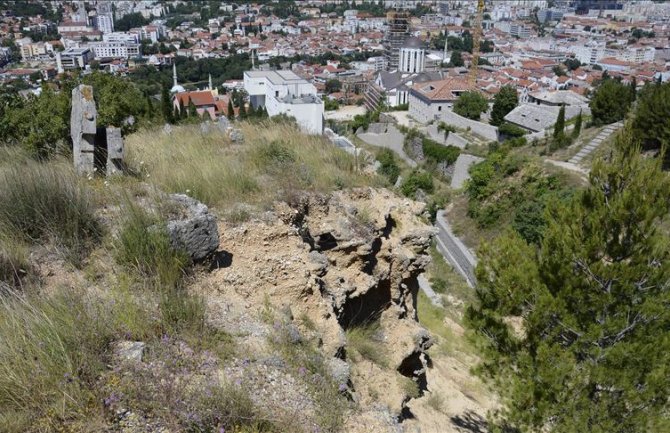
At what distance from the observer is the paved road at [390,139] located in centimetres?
3276

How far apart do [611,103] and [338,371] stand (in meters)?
26.3

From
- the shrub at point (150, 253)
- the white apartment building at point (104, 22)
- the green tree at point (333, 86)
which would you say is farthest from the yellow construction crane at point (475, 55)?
the white apartment building at point (104, 22)

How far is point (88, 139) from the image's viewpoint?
18.0 ft

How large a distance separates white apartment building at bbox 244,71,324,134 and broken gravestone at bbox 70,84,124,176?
76.4 feet

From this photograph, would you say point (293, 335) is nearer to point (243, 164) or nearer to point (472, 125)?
point (243, 164)

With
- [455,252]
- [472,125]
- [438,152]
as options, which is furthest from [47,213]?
[472,125]

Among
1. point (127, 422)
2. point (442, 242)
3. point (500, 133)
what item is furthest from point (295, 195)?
point (500, 133)

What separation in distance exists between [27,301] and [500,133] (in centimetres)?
3086

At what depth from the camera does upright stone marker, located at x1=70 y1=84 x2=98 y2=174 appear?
5410 millimetres

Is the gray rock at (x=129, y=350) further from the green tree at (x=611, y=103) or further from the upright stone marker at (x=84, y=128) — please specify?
the green tree at (x=611, y=103)

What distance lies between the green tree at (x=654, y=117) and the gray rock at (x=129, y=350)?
2025cm

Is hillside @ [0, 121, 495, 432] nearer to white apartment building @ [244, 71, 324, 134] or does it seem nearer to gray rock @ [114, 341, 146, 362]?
gray rock @ [114, 341, 146, 362]

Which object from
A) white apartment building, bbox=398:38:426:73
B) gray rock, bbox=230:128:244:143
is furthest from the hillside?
white apartment building, bbox=398:38:426:73

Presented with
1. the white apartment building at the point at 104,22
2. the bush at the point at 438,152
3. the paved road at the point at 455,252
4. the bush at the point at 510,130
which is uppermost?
the white apartment building at the point at 104,22
